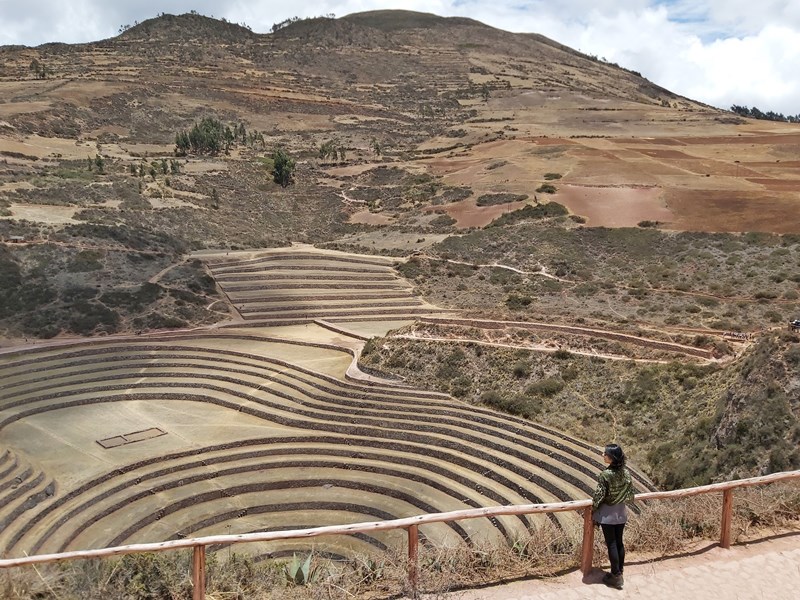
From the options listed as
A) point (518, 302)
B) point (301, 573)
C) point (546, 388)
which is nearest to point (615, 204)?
point (518, 302)

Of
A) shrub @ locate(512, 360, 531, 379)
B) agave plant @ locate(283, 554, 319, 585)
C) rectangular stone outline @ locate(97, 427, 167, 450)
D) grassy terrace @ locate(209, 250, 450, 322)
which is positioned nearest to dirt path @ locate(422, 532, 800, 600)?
agave plant @ locate(283, 554, 319, 585)

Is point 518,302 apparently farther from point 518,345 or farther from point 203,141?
point 203,141

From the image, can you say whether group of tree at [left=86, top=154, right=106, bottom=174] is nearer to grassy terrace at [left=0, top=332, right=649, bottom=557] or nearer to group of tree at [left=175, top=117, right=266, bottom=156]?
group of tree at [left=175, top=117, right=266, bottom=156]

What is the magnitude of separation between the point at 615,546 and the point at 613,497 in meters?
0.61

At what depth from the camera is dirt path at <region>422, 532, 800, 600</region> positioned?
259 inches

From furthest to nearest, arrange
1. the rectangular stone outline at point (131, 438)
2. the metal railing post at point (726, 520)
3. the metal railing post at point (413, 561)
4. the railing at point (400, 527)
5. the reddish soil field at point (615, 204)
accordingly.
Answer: the reddish soil field at point (615, 204)
the rectangular stone outline at point (131, 438)
the metal railing post at point (726, 520)
the metal railing post at point (413, 561)
the railing at point (400, 527)

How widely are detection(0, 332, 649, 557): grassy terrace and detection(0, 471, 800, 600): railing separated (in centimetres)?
475

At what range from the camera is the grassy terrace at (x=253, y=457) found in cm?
1432

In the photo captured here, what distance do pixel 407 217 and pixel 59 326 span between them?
1089 inches

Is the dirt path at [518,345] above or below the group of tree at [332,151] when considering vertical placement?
below

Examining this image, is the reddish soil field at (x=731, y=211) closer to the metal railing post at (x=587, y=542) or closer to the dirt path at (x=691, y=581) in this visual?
the dirt path at (x=691, y=581)

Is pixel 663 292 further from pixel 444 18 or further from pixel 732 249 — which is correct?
pixel 444 18

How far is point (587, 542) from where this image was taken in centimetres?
686

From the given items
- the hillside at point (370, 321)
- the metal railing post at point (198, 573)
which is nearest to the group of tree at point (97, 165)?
the hillside at point (370, 321)
